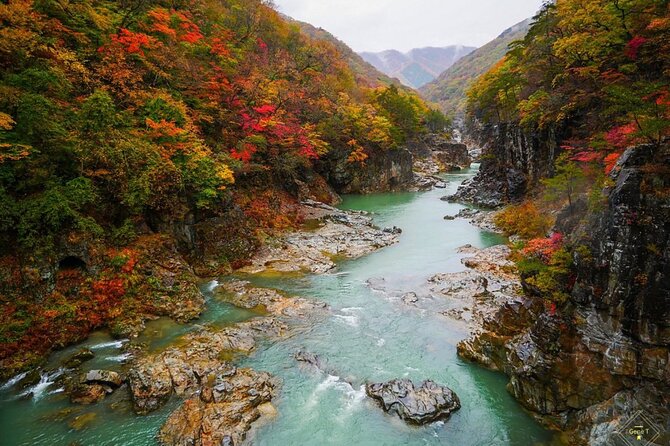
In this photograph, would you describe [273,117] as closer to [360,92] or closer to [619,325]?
[619,325]

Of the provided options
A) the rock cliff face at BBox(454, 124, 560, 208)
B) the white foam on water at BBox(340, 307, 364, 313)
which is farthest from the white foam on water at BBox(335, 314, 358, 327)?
the rock cliff face at BBox(454, 124, 560, 208)

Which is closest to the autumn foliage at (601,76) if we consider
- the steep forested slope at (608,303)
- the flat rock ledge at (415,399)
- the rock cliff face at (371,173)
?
the steep forested slope at (608,303)

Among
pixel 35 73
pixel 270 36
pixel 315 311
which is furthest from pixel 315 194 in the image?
pixel 35 73

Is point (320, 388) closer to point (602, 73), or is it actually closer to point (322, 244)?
point (322, 244)

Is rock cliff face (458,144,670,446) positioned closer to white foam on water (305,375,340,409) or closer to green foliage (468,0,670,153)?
green foliage (468,0,670,153)

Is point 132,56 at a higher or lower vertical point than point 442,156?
higher

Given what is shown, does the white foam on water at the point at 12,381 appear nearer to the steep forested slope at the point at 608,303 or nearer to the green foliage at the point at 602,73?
the steep forested slope at the point at 608,303
